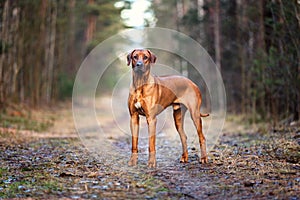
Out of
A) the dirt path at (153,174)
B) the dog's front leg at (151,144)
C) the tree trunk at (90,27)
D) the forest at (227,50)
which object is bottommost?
the dirt path at (153,174)

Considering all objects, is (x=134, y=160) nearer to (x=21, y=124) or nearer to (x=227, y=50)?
(x=21, y=124)

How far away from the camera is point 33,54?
20.6 m

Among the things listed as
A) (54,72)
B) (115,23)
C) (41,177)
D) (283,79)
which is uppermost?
(115,23)

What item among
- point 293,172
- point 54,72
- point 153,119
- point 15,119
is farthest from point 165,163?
point 54,72

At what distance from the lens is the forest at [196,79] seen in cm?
588

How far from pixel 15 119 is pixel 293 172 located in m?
11.8

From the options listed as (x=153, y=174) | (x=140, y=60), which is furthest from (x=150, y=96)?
(x=153, y=174)

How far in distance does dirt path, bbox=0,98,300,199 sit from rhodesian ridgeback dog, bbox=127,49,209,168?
1.82ft

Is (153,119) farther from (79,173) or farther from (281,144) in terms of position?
(281,144)

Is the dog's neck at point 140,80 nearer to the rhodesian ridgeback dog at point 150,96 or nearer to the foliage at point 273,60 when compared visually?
the rhodesian ridgeback dog at point 150,96

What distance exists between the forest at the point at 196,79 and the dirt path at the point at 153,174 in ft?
0.05

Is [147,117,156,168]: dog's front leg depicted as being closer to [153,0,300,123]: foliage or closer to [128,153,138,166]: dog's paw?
[128,153,138,166]: dog's paw

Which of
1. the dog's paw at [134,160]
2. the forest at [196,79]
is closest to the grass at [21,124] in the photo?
the forest at [196,79]

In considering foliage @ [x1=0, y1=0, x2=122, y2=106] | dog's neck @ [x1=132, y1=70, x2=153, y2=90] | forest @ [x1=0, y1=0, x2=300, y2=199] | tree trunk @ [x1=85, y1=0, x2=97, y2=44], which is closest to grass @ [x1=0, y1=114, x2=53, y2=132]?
forest @ [x1=0, y1=0, x2=300, y2=199]
